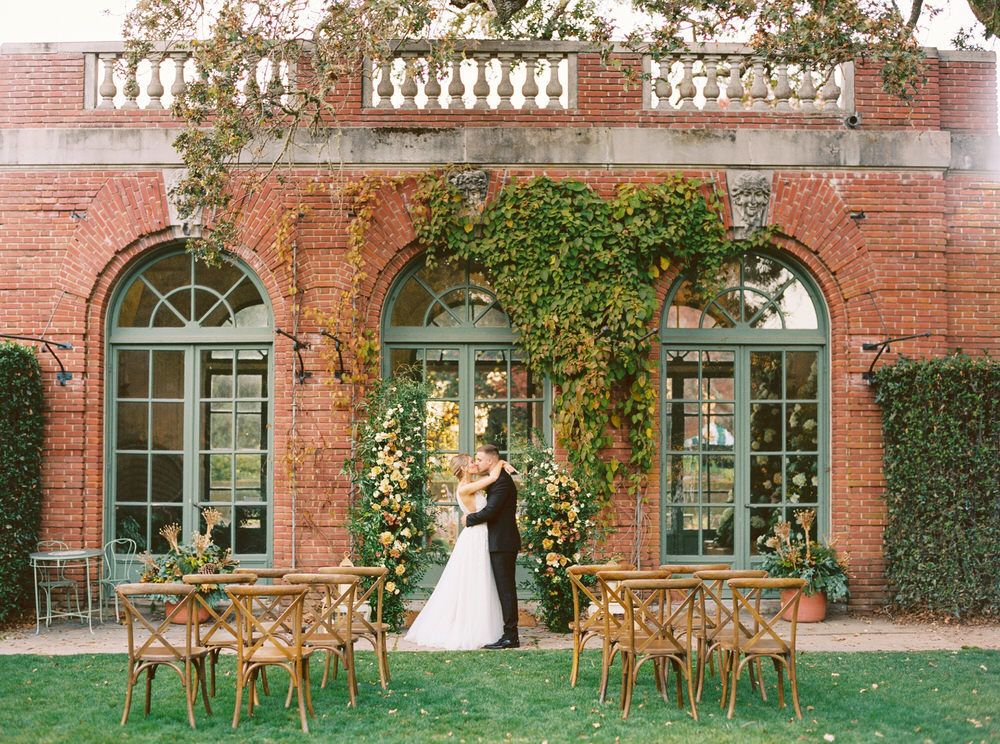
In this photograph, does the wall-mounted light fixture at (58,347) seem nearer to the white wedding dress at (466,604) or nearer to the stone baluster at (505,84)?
the white wedding dress at (466,604)

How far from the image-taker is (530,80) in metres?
10.3

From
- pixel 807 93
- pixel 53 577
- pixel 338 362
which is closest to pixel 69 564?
pixel 53 577

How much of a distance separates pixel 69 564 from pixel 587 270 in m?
5.93

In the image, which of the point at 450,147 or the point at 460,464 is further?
the point at 450,147

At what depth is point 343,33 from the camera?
9.07 m

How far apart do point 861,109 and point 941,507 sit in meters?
4.15

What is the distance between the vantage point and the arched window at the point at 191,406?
10.3 metres

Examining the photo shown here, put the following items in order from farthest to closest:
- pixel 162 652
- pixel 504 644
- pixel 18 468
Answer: pixel 18 468
pixel 504 644
pixel 162 652

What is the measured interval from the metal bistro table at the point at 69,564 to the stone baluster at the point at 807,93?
331 inches

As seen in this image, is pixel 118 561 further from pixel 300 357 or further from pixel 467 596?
pixel 467 596

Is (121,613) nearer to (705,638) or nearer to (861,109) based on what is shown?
(705,638)

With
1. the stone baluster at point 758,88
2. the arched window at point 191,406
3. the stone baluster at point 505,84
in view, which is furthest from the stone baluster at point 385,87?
the stone baluster at point 758,88

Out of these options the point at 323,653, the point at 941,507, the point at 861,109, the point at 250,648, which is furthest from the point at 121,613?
the point at 861,109

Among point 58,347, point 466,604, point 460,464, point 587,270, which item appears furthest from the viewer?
point 58,347
